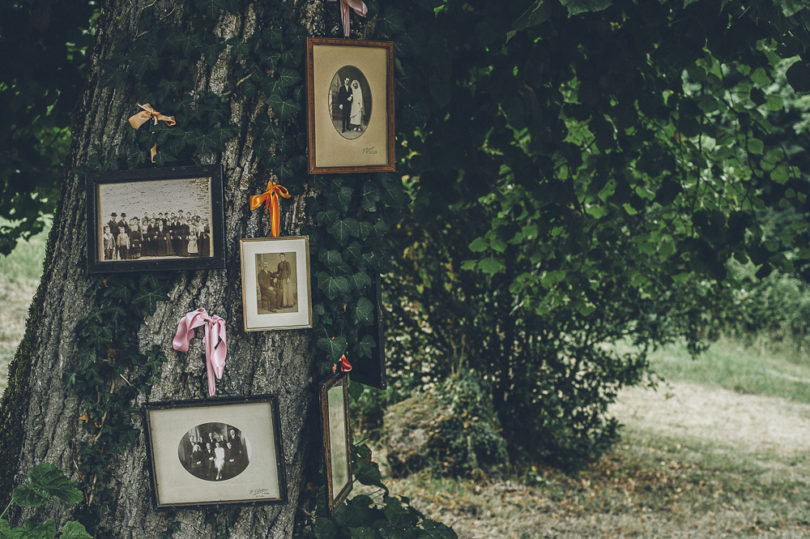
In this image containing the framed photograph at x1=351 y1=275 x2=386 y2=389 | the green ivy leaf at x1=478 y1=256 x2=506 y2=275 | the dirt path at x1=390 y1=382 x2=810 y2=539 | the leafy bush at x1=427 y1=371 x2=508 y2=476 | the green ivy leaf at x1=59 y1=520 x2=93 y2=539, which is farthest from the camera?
the leafy bush at x1=427 y1=371 x2=508 y2=476

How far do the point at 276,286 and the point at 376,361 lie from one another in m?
0.44

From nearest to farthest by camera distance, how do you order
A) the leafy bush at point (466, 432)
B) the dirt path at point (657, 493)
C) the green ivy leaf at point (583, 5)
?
the green ivy leaf at point (583, 5)
the dirt path at point (657, 493)
the leafy bush at point (466, 432)

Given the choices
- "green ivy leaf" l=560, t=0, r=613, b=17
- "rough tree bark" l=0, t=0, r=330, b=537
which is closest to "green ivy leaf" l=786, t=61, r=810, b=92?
"green ivy leaf" l=560, t=0, r=613, b=17

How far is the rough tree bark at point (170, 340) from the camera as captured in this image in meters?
1.97

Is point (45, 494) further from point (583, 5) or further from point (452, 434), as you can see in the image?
point (452, 434)

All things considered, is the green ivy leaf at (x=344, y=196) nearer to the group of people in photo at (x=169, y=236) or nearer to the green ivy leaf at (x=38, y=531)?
the group of people in photo at (x=169, y=236)

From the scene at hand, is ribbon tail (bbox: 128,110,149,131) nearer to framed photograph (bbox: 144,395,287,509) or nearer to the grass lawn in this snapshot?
framed photograph (bbox: 144,395,287,509)

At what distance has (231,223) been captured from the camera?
6.48 feet

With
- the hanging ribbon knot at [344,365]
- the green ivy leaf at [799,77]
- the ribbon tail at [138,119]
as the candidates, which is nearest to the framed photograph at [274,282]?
the hanging ribbon knot at [344,365]

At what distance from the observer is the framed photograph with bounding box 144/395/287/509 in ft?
6.46

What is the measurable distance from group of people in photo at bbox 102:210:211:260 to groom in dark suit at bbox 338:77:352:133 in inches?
19.6

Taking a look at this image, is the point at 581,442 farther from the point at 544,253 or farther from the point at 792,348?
the point at 792,348

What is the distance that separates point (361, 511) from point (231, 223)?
1.03 m

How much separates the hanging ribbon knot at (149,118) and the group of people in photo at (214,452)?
0.82 meters
